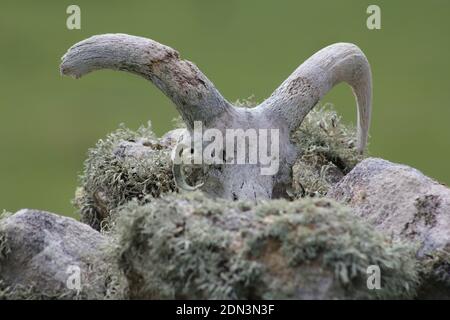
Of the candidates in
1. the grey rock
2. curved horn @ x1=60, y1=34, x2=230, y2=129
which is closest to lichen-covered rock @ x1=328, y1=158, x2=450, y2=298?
the grey rock

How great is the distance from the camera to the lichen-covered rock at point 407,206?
120 centimetres

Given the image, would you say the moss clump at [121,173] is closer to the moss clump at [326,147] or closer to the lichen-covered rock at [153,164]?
the lichen-covered rock at [153,164]

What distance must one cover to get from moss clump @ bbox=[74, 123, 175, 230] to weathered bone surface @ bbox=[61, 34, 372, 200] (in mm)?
147

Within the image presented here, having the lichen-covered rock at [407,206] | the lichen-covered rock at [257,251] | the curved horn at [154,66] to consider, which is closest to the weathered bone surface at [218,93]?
the curved horn at [154,66]

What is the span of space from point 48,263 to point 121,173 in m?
0.41

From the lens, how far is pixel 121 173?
1.61 m

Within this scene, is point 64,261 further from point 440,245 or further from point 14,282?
point 440,245

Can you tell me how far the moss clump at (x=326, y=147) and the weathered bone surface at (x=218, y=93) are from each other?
6.1 inches

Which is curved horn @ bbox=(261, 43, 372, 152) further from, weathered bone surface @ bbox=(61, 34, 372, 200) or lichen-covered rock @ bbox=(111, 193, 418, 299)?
lichen-covered rock @ bbox=(111, 193, 418, 299)

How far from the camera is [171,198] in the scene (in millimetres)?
1101

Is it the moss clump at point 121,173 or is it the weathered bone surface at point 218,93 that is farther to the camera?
the moss clump at point 121,173

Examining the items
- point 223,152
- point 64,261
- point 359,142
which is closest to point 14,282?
point 64,261
